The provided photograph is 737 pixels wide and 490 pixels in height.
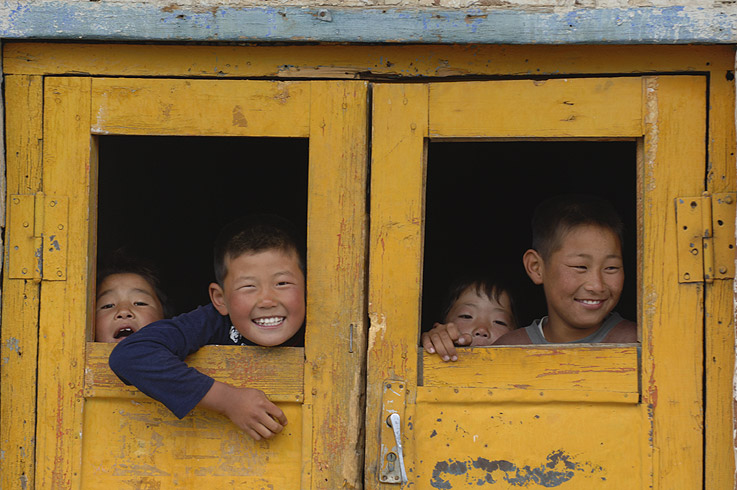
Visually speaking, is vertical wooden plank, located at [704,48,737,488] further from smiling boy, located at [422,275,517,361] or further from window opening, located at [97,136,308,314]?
window opening, located at [97,136,308,314]

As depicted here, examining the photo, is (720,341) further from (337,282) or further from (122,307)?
(122,307)

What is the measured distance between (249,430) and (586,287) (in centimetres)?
129

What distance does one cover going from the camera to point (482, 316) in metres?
3.44

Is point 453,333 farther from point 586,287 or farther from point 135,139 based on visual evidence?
point 135,139

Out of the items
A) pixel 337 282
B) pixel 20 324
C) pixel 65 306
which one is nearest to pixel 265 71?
pixel 337 282

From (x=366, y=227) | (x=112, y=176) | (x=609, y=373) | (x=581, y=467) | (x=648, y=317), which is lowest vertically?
(x=581, y=467)

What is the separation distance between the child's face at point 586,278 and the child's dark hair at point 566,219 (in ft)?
0.11

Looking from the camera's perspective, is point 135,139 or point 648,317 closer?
point 648,317

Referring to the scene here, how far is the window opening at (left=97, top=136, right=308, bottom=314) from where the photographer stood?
4430 mm

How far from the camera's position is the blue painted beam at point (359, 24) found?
8.06 ft

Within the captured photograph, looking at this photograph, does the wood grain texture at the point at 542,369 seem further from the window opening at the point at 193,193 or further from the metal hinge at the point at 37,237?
the window opening at the point at 193,193

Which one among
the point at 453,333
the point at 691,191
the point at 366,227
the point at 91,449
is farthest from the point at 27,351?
the point at 691,191

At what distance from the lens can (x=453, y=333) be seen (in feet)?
8.50

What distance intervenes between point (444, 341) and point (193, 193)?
2.70 metres
